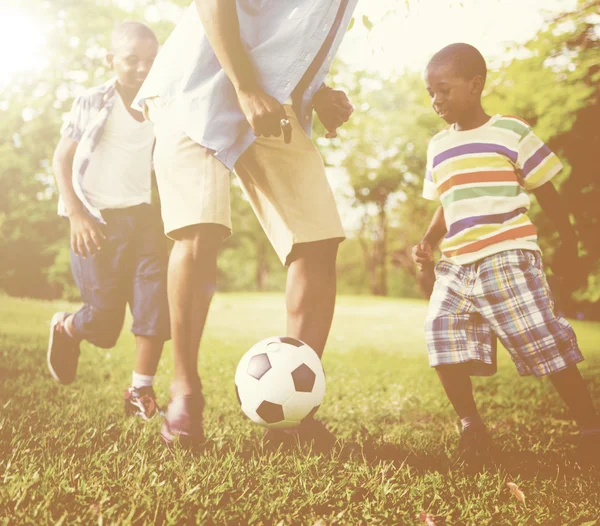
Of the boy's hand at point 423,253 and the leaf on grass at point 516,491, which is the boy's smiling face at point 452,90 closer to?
the boy's hand at point 423,253

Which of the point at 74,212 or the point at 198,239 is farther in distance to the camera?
the point at 74,212

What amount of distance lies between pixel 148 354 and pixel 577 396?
201 cm

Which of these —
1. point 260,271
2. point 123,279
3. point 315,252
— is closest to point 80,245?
point 123,279

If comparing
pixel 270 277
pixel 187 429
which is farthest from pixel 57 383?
pixel 270 277

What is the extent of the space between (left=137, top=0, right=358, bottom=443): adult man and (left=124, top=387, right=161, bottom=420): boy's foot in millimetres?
637

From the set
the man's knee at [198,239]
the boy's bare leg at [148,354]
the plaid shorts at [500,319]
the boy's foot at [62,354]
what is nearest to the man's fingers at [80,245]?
the boy's foot at [62,354]

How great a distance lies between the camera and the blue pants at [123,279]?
9.73ft

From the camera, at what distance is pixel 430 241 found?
8.78ft

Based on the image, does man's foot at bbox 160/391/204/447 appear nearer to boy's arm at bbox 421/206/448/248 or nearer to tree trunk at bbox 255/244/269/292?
boy's arm at bbox 421/206/448/248

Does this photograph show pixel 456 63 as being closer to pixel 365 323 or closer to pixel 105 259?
pixel 105 259

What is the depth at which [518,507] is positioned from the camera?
1.77 m

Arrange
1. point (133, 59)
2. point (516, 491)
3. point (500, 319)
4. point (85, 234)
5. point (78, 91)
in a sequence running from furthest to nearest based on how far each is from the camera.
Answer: point (78, 91) < point (133, 59) < point (85, 234) < point (500, 319) < point (516, 491)

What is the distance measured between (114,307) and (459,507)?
6.66ft

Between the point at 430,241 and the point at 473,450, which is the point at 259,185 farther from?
the point at 473,450
